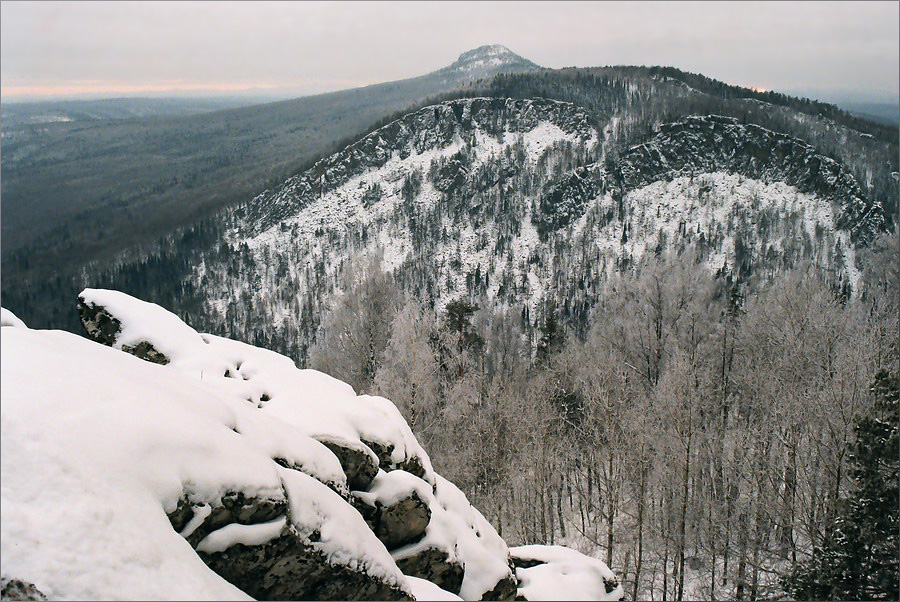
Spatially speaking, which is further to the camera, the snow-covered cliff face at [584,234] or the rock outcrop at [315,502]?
the snow-covered cliff face at [584,234]

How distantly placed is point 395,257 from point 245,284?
51.5 metres

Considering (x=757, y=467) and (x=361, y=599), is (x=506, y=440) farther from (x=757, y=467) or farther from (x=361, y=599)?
(x=361, y=599)

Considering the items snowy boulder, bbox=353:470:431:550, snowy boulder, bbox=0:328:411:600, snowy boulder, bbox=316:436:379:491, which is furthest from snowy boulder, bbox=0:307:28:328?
snowy boulder, bbox=353:470:431:550

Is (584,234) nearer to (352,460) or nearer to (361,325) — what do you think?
(361,325)

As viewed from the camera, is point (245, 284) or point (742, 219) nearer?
point (742, 219)

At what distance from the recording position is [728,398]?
31.5 m

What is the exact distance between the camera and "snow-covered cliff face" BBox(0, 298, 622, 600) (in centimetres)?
539

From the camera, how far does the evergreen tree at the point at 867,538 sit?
14.8 metres

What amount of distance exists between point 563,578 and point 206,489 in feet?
34.2

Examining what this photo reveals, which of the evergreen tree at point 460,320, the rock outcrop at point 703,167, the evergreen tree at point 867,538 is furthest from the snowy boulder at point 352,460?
the rock outcrop at point 703,167

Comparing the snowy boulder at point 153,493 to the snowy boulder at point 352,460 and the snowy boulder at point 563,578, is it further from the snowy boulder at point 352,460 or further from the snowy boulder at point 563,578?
the snowy boulder at point 563,578

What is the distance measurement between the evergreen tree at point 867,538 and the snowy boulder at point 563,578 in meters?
6.66

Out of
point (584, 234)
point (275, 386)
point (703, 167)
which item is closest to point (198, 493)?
point (275, 386)

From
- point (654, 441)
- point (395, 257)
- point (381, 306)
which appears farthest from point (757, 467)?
point (395, 257)
